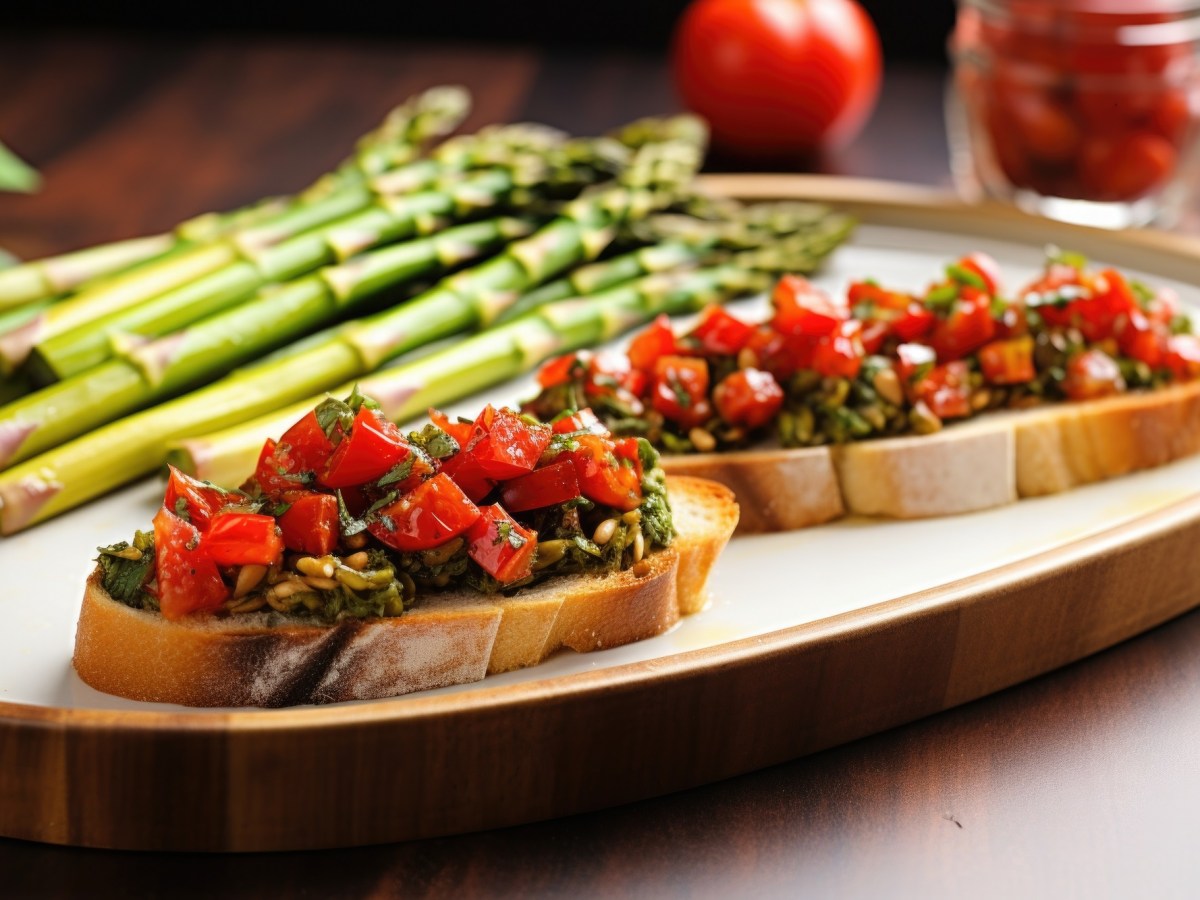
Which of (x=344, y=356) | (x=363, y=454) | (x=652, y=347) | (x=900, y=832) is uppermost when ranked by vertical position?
(x=363, y=454)

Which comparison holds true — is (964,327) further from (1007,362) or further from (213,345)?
(213,345)

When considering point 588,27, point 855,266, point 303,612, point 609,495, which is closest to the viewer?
point 303,612

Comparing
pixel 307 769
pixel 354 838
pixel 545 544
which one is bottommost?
pixel 354 838

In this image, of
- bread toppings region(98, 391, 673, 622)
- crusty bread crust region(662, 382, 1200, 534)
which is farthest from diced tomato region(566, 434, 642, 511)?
crusty bread crust region(662, 382, 1200, 534)

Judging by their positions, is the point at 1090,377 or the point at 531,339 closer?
the point at 1090,377

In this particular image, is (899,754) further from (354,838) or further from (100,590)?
(100,590)

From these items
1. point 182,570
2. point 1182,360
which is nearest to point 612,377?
point 182,570

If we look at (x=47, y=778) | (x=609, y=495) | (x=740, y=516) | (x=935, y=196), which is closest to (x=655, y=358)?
(x=740, y=516)

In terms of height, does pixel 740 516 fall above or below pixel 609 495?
below
